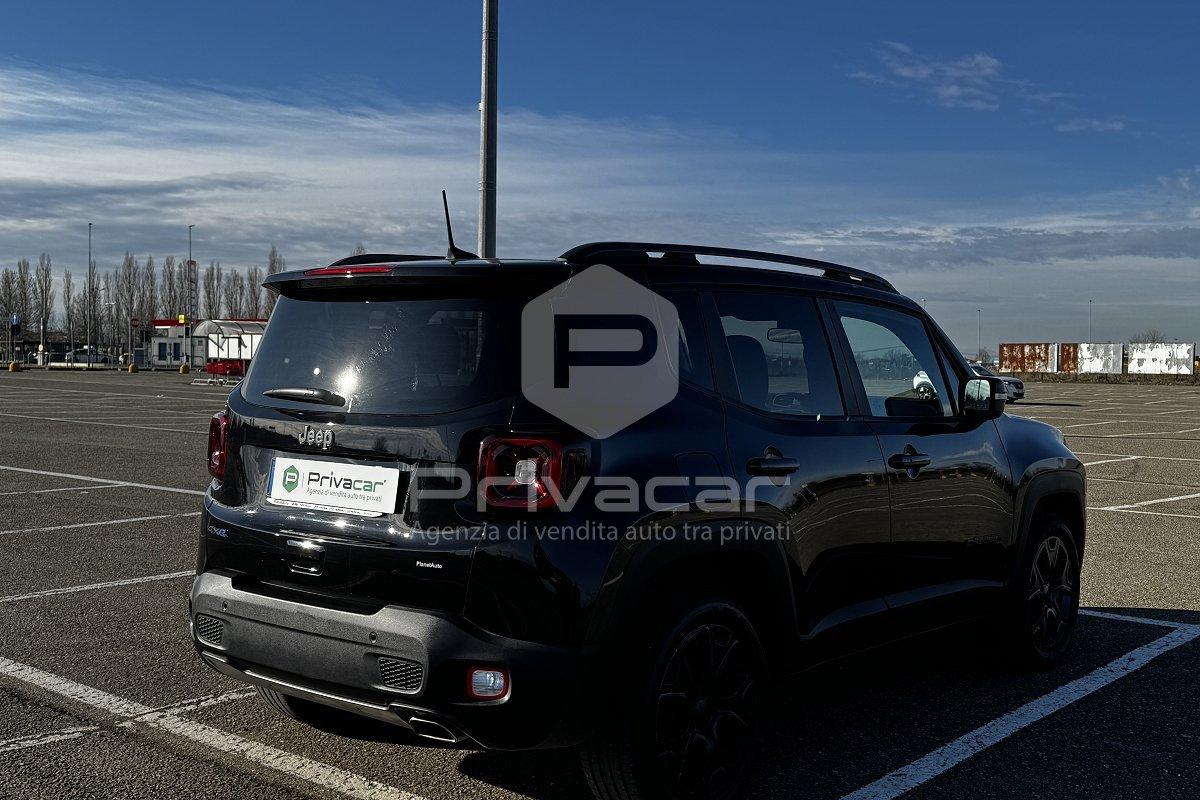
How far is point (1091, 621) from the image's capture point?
20.5ft

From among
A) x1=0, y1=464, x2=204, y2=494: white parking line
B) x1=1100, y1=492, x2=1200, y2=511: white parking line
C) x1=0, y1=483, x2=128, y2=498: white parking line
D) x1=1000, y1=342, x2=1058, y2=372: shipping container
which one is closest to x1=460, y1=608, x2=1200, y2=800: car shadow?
x1=1100, y1=492, x2=1200, y2=511: white parking line

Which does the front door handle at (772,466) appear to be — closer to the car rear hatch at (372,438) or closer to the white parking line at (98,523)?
the car rear hatch at (372,438)

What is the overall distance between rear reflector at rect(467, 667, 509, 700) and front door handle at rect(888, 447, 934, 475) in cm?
185

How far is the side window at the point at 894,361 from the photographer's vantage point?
439cm

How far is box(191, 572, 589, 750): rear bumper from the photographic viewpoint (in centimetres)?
307

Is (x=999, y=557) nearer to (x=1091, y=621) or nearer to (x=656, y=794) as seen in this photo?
(x=1091, y=621)

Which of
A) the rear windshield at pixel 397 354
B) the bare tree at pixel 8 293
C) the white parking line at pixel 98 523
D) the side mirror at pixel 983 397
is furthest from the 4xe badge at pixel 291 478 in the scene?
the bare tree at pixel 8 293

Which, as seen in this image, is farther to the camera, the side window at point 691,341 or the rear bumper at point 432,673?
the side window at point 691,341

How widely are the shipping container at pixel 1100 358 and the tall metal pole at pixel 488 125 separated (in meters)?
76.5

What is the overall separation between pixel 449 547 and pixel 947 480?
91.0 inches

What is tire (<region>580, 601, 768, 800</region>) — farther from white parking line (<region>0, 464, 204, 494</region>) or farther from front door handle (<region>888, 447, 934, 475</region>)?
white parking line (<region>0, 464, 204, 494</region>)

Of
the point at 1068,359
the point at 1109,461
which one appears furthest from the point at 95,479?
the point at 1068,359

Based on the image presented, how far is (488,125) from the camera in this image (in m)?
10.6

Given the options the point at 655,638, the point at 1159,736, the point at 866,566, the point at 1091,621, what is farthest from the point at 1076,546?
the point at 655,638
